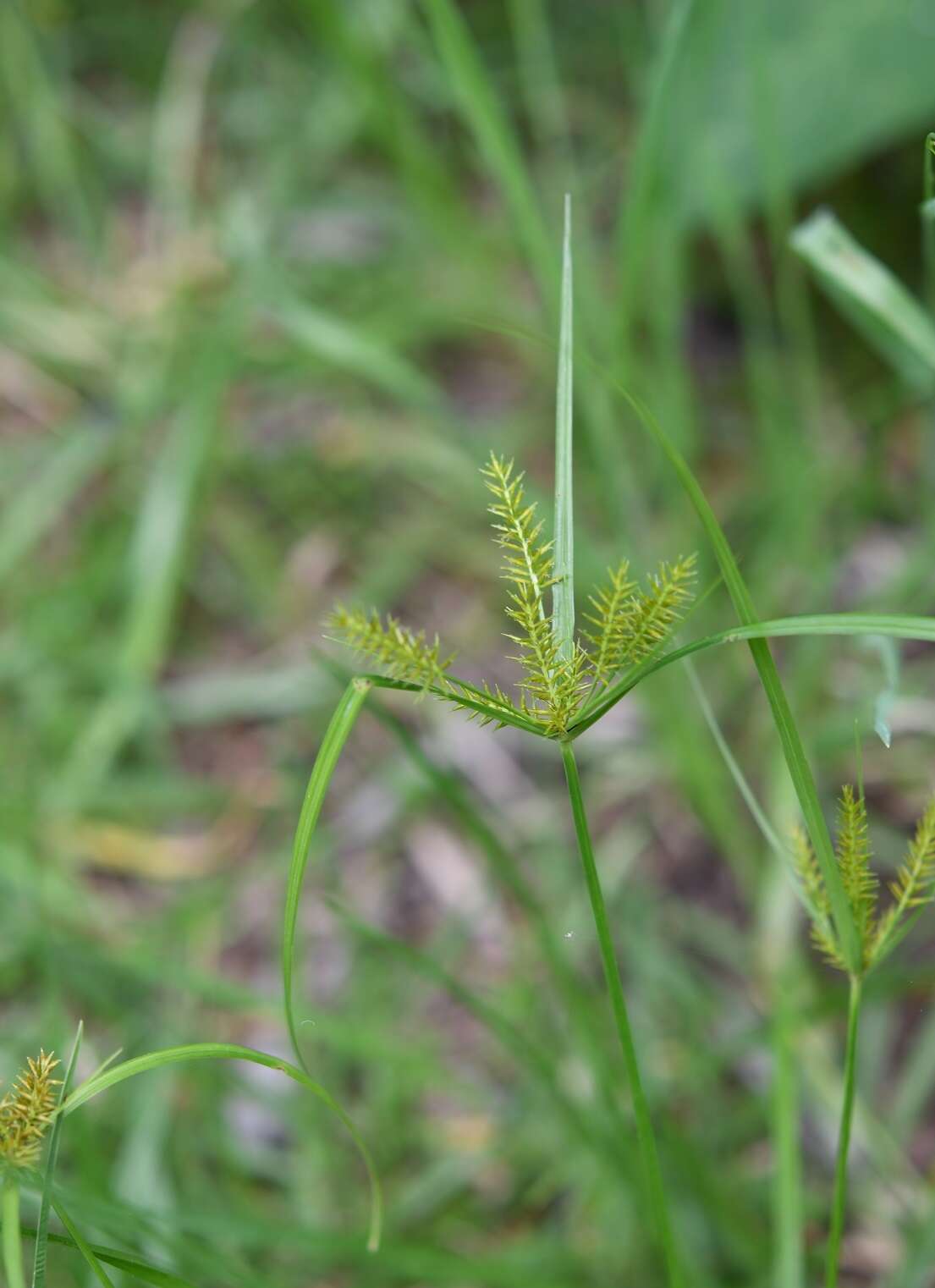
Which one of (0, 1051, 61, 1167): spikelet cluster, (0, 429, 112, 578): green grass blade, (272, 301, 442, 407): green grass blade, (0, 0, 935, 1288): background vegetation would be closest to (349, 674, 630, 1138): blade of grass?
(0, 0, 935, 1288): background vegetation

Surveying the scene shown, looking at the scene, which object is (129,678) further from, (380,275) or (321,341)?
(380,275)

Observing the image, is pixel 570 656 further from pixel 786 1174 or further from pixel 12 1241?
pixel 786 1174

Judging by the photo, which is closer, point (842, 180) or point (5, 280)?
point (842, 180)

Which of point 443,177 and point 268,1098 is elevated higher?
point 443,177

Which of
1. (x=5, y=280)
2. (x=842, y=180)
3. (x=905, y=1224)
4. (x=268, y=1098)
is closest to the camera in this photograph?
(x=905, y=1224)

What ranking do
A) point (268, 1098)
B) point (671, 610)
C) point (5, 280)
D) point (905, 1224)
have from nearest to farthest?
point (671, 610)
point (905, 1224)
point (268, 1098)
point (5, 280)

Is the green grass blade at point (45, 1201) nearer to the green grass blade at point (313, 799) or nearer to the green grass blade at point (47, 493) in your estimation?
the green grass blade at point (313, 799)

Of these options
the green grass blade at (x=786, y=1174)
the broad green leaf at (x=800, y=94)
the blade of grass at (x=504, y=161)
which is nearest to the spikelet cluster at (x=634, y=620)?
the green grass blade at (x=786, y=1174)

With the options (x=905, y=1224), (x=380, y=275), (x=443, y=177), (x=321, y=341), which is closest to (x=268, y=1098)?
(x=905, y=1224)
